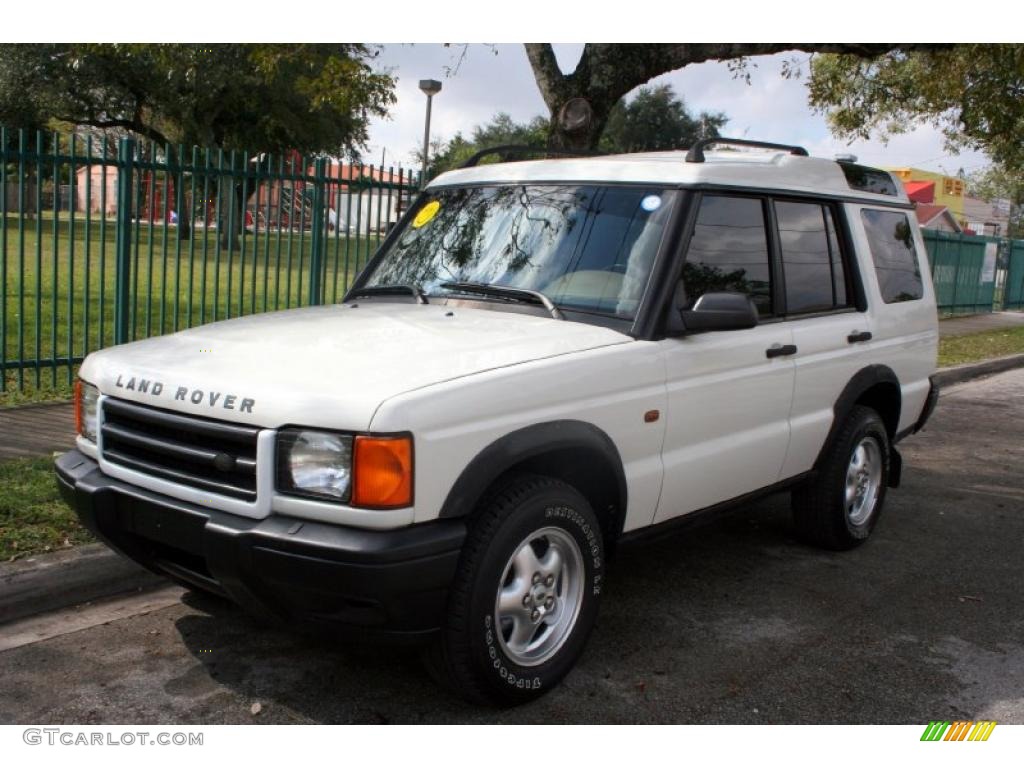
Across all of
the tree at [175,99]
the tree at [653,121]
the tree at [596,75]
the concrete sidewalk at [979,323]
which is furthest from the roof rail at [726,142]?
the tree at [653,121]

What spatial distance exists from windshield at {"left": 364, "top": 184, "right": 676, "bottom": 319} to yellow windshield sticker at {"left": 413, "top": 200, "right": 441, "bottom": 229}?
6 centimetres

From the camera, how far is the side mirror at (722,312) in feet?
13.3

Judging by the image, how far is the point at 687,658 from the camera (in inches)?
166

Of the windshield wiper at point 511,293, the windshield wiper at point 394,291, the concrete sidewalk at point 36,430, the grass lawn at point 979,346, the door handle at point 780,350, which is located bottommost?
the concrete sidewalk at point 36,430

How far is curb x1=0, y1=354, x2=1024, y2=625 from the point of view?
441 centimetres

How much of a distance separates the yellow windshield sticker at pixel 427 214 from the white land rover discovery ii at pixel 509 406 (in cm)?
2

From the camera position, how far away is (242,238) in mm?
9086

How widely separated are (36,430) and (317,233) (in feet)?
11.7

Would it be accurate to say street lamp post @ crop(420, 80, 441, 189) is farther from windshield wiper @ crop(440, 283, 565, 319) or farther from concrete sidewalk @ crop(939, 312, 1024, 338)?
windshield wiper @ crop(440, 283, 565, 319)

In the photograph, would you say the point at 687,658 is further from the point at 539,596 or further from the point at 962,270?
the point at 962,270

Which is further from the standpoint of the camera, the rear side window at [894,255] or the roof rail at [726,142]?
the rear side window at [894,255]

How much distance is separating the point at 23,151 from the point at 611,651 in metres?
6.04

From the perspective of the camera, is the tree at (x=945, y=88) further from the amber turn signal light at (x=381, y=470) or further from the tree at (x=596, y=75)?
the amber turn signal light at (x=381, y=470)
